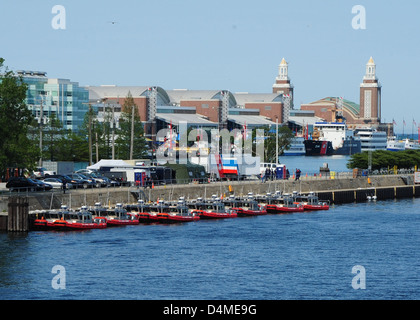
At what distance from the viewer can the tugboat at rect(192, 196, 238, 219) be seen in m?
86.5

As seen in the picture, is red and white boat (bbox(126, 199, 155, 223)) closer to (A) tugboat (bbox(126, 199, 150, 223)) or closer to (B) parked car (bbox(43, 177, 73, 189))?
(A) tugboat (bbox(126, 199, 150, 223))

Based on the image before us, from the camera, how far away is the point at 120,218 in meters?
79.1

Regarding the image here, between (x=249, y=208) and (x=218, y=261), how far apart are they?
98.1ft

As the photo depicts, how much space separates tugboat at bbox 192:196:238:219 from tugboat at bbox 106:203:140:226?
7.92m

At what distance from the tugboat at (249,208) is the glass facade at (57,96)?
88.8 metres

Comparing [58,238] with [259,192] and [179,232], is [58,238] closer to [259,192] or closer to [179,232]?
[179,232]

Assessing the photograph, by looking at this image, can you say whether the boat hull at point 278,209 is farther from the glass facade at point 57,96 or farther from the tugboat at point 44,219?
the glass facade at point 57,96

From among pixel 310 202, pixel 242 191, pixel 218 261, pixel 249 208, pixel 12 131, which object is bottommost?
pixel 218 261

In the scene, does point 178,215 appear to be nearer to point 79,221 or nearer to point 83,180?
point 79,221

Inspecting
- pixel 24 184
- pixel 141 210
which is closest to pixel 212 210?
pixel 141 210

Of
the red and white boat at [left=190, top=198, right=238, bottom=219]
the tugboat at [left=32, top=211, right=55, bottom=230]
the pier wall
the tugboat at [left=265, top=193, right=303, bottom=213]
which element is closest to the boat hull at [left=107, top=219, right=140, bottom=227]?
the pier wall

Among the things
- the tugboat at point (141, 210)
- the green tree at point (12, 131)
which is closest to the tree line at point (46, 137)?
the green tree at point (12, 131)

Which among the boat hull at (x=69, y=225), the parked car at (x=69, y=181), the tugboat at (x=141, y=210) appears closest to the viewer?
the boat hull at (x=69, y=225)

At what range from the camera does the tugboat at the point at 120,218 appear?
257 feet
